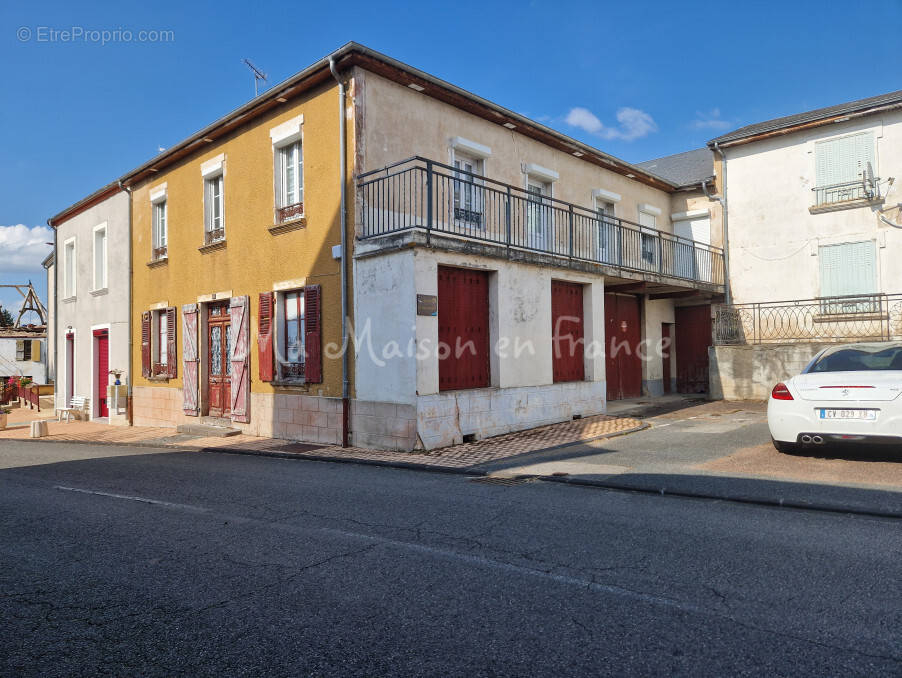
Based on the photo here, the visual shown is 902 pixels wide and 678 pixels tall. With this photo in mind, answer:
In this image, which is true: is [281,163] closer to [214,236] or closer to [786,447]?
[214,236]

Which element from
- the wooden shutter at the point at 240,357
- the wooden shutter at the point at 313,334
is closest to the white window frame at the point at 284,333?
the wooden shutter at the point at 313,334

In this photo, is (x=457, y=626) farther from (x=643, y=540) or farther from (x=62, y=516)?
(x=62, y=516)

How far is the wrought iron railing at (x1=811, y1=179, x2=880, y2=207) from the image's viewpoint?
1505 centimetres

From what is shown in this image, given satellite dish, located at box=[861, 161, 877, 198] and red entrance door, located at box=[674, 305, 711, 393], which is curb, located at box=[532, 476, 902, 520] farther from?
satellite dish, located at box=[861, 161, 877, 198]

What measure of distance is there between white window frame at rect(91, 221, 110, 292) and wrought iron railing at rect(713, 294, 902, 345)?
17043mm

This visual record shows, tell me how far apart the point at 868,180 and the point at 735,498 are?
42.4 feet

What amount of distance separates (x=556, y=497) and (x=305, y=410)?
21.1ft

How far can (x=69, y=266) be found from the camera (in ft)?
68.9

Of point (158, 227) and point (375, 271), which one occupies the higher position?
point (158, 227)

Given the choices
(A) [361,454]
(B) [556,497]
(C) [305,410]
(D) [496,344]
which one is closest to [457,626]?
(B) [556,497]

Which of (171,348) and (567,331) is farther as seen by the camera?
(171,348)

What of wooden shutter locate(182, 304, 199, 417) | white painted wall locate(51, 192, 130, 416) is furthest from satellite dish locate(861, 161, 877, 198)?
white painted wall locate(51, 192, 130, 416)

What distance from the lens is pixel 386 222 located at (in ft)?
35.0

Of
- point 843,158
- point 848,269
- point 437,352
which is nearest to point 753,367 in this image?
point 848,269
